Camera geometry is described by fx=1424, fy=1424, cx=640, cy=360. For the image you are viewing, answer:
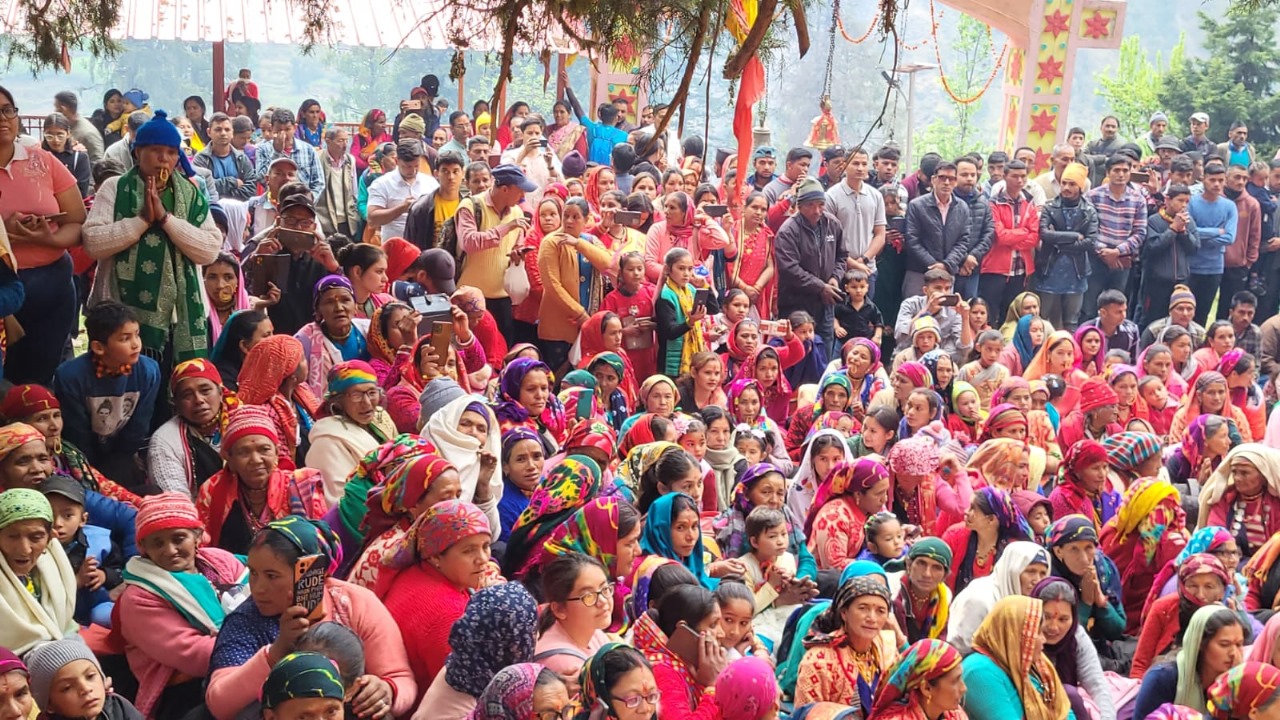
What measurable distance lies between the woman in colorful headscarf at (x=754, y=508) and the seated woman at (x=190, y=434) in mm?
2091

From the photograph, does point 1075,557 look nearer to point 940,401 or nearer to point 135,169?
point 940,401

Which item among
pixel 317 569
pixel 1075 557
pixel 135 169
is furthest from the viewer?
pixel 135 169

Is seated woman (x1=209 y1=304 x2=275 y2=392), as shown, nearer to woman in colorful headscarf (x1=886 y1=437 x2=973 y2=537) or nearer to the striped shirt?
woman in colorful headscarf (x1=886 y1=437 x2=973 y2=537)

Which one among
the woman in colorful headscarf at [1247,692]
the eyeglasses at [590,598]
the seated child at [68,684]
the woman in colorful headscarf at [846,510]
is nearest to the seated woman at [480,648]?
the eyeglasses at [590,598]

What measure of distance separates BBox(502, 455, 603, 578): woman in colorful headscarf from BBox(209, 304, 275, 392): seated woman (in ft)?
5.01

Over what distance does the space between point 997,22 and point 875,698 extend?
1361 cm

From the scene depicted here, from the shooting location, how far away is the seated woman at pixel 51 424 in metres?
5.00

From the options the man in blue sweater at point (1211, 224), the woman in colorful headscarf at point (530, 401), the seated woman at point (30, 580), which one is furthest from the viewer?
the man in blue sweater at point (1211, 224)

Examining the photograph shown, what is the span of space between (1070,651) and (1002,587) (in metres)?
0.33

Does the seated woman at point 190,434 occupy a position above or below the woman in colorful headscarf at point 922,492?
above

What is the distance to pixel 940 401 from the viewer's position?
7.52m

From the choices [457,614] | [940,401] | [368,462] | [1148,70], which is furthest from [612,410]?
[1148,70]

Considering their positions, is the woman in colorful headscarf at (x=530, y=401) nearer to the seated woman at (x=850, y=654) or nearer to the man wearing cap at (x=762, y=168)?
the seated woman at (x=850, y=654)

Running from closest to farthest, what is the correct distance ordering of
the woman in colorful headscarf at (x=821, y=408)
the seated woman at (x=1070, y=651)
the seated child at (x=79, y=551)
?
the seated child at (x=79, y=551) < the seated woman at (x=1070, y=651) < the woman in colorful headscarf at (x=821, y=408)
